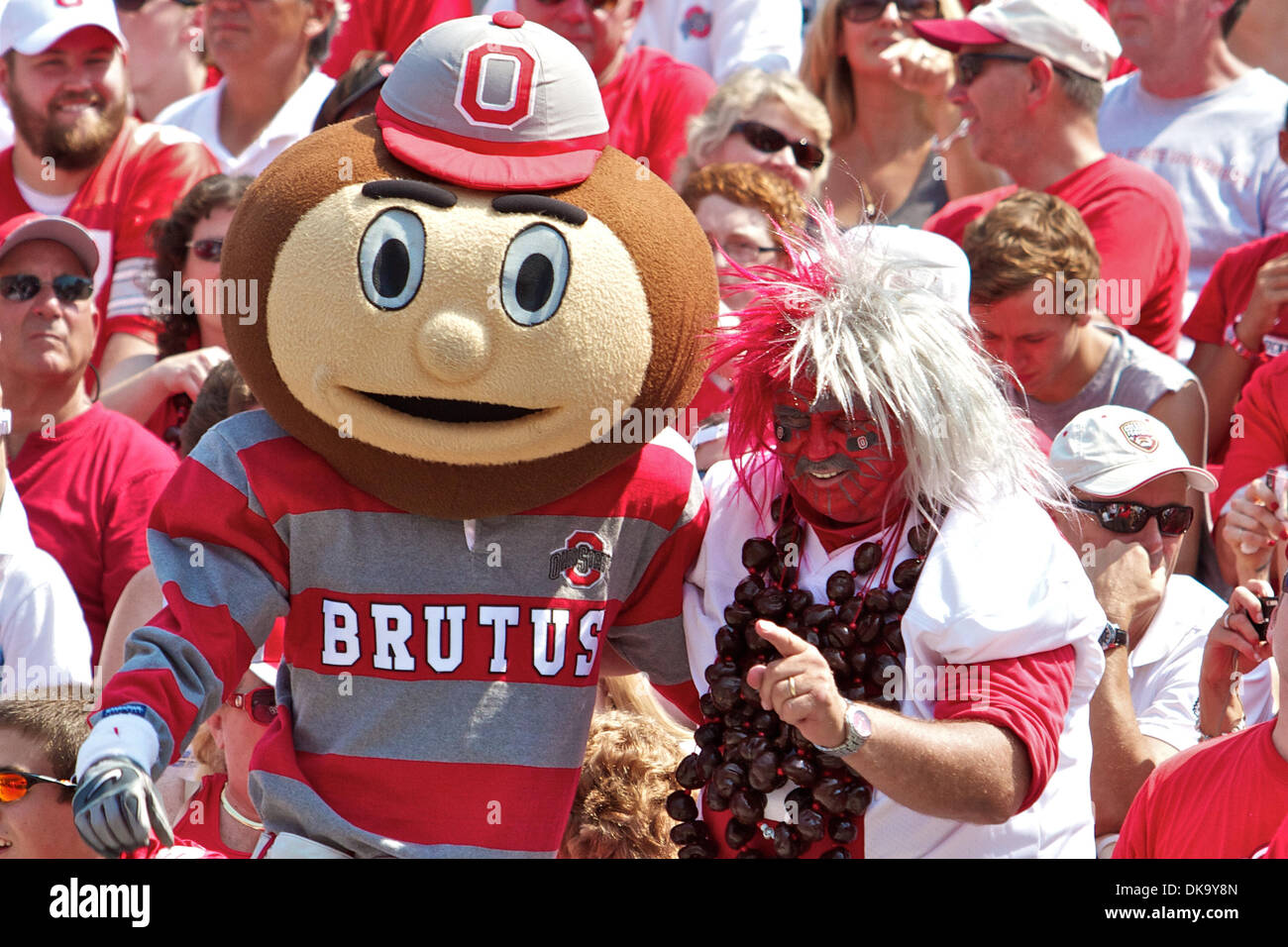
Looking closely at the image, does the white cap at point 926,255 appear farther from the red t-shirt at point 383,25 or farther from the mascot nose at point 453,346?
the red t-shirt at point 383,25

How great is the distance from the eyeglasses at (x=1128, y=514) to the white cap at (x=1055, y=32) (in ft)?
5.53

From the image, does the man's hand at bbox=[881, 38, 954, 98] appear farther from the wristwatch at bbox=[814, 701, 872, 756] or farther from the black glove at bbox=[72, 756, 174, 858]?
the black glove at bbox=[72, 756, 174, 858]

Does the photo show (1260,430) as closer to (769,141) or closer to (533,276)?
(769,141)

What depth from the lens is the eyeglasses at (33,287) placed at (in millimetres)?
4633

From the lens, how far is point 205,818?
3832 millimetres

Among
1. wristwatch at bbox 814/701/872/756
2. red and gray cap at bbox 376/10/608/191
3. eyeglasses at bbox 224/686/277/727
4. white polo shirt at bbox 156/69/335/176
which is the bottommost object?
eyeglasses at bbox 224/686/277/727

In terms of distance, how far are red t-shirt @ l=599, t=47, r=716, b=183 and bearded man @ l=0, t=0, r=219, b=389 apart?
131cm

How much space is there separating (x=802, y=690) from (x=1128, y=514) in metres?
1.55

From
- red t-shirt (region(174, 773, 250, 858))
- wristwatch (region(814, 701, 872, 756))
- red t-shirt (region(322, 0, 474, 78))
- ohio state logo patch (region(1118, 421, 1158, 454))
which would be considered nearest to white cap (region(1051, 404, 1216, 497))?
ohio state logo patch (region(1118, 421, 1158, 454))

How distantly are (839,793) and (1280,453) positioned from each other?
6.92 ft

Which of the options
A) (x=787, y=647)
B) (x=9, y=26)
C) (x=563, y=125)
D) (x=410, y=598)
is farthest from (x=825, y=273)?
(x=9, y=26)

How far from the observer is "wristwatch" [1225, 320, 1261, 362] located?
4.77 meters

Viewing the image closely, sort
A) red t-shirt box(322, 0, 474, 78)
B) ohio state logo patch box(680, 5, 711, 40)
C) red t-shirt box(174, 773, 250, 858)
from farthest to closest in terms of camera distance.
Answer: ohio state logo patch box(680, 5, 711, 40)
red t-shirt box(322, 0, 474, 78)
red t-shirt box(174, 773, 250, 858)

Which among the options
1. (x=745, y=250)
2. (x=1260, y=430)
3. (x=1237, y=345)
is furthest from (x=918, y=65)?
(x=1260, y=430)
